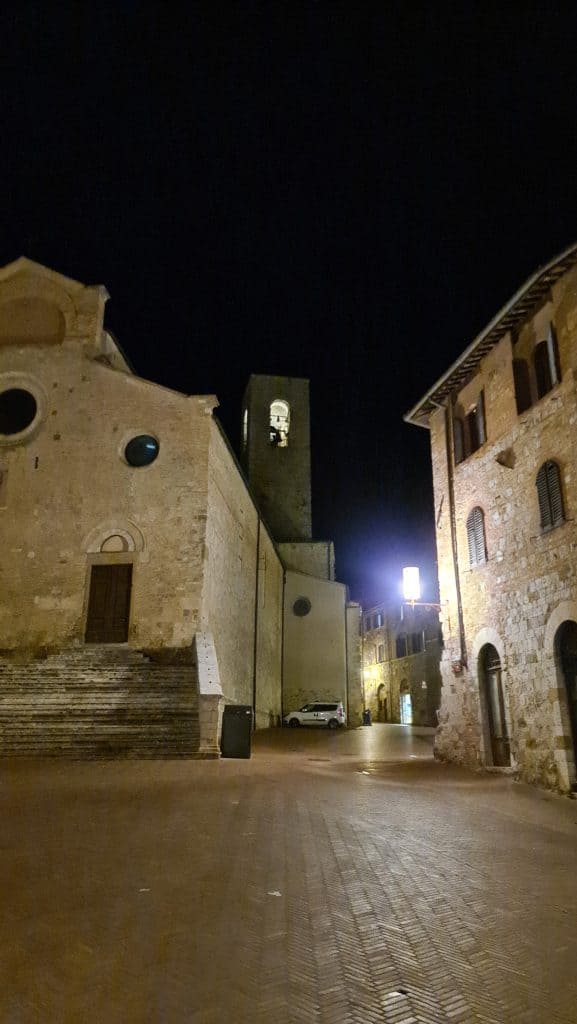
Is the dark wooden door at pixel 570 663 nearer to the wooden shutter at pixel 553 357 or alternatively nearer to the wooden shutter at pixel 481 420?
the wooden shutter at pixel 553 357

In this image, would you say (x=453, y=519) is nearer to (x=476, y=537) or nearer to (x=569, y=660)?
(x=476, y=537)

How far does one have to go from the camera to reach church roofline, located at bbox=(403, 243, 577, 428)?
10.1m

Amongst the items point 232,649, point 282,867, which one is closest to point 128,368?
point 232,649

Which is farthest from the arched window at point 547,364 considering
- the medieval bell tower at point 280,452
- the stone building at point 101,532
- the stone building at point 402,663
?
the medieval bell tower at point 280,452

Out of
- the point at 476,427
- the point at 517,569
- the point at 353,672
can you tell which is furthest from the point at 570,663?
the point at 353,672

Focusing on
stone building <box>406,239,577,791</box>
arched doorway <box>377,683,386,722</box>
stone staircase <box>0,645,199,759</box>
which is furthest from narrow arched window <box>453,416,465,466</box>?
arched doorway <box>377,683,386,722</box>

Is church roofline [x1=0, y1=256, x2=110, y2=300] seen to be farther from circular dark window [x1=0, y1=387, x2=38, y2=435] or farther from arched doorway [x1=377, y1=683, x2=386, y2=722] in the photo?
arched doorway [x1=377, y1=683, x2=386, y2=722]

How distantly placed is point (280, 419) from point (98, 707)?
1097 inches

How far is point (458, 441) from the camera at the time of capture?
13609mm

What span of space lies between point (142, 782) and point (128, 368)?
1599 centimetres

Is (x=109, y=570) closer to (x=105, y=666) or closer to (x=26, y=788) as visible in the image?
(x=105, y=666)

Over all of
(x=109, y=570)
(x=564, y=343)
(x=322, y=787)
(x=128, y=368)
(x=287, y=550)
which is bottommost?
(x=322, y=787)

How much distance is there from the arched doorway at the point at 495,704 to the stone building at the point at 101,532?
5333mm

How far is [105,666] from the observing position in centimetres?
1384
